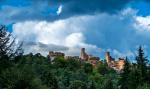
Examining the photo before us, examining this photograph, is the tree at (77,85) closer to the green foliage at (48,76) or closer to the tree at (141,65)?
the green foliage at (48,76)

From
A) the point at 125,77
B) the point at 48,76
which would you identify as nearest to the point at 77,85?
the point at 48,76

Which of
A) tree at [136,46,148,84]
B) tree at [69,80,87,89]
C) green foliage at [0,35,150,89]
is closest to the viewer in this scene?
green foliage at [0,35,150,89]

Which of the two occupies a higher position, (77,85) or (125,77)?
(77,85)

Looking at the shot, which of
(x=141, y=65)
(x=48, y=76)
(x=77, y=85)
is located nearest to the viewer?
(x=141, y=65)

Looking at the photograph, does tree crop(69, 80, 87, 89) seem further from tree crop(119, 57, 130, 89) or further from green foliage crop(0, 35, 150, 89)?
tree crop(119, 57, 130, 89)

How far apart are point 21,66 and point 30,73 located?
123 inches

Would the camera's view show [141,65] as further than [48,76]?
No

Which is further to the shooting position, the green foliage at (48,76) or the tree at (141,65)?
the tree at (141,65)

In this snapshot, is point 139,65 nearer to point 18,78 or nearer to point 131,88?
point 131,88

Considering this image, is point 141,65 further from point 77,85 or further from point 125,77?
point 77,85

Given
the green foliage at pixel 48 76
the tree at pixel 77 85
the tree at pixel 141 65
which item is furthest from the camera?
the tree at pixel 77 85

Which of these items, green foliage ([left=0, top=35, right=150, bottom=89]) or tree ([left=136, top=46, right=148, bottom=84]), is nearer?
green foliage ([left=0, top=35, right=150, bottom=89])

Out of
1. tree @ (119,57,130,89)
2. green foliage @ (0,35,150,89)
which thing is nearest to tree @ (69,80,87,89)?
green foliage @ (0,35,150,89)

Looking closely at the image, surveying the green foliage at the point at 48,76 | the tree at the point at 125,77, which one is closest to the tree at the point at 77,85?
the green foliage at the point at 48,76
